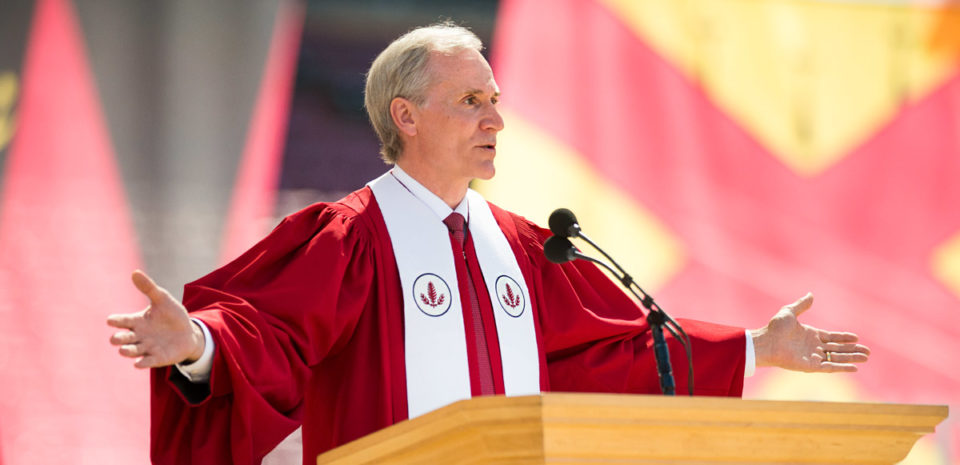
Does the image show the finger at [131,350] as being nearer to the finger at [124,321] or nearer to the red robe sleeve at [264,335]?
A: the finger at [124,321]

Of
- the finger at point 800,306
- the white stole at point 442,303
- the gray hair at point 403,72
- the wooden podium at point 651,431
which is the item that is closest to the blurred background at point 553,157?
the gray hair at point 403,72

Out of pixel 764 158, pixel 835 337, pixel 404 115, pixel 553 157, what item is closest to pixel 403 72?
pixel 404 115

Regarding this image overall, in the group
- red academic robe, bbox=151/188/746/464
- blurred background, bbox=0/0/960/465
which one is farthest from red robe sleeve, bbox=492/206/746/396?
blurred background, bbox=0/0/960/465

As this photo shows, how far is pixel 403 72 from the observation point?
11.9 feet

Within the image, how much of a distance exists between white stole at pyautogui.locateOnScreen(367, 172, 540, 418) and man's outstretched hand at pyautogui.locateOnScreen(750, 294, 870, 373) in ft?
2.22

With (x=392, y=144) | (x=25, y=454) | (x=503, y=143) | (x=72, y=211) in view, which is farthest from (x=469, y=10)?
(x=25, y=454)

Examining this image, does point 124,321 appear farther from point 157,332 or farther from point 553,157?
point 553,157

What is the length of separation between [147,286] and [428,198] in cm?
124

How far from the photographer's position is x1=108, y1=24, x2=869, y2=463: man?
292 centimetres

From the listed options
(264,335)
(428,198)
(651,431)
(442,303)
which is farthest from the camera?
(428,198)

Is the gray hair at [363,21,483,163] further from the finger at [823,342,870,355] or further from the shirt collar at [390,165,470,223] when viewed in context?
the finger at [823,342,870,355]

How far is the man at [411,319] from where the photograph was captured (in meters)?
2.92

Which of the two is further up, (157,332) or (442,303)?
(442,303)

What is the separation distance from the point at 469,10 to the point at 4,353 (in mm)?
2781
